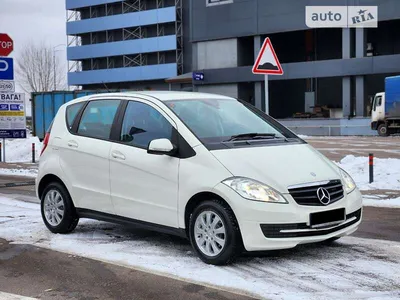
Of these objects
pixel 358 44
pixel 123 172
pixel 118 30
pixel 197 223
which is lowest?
pixel 197 223

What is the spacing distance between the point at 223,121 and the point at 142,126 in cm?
94

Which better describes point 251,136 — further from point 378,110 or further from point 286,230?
point 378,110

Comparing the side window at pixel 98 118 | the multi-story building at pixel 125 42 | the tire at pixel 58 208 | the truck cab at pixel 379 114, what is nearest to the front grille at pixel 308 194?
the side window at pixel 98 118

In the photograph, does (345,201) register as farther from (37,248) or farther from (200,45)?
(200,45)

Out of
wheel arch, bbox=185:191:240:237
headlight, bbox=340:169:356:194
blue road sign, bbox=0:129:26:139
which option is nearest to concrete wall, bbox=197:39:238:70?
blue road sign, bbox=0:129:26:139

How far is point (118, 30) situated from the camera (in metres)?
71.1

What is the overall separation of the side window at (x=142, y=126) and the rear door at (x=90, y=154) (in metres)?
0.25

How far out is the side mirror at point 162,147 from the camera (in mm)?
5488

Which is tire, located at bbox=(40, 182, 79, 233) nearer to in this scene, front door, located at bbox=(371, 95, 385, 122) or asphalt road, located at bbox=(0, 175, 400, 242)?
asphalt road, located at bbox=(0, 175, 400, 242)

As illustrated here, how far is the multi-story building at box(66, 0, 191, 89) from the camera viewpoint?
65562 mm

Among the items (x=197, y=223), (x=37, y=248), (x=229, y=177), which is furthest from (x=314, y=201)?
(x=37, y=248)

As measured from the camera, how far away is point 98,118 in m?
6.62

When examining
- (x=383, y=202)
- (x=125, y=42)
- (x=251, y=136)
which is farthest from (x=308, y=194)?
(x=125, y=42)

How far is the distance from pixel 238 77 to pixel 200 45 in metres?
4.70
